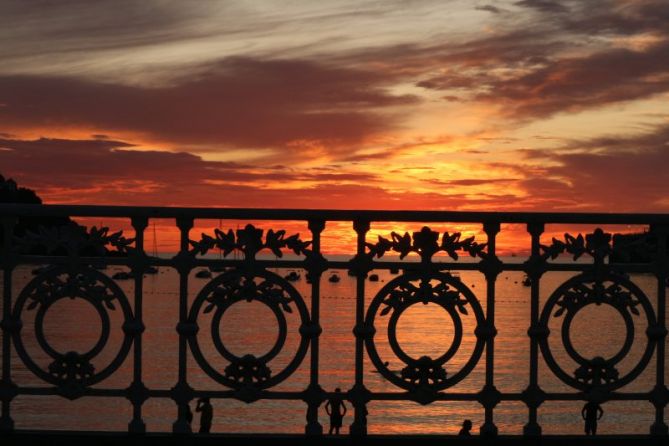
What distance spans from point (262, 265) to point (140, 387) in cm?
126

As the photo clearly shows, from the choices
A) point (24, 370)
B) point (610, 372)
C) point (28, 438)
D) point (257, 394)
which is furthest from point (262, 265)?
point (24, 370)

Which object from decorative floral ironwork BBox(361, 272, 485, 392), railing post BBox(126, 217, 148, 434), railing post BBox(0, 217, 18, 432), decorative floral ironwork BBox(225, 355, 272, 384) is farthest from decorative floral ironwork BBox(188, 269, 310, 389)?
railing post BBox(0, 217, 18, 432)

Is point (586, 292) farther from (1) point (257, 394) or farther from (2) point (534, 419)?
(1) point (257, 394)

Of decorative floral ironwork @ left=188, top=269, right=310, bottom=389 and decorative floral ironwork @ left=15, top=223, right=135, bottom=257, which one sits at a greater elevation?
decorative floral ironwork @ left=15, top=223, right=135, bottom=257

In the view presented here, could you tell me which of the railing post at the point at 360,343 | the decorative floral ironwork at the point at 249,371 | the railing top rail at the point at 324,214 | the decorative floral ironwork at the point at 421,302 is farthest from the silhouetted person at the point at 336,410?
the railing top rail at the point at 324,214

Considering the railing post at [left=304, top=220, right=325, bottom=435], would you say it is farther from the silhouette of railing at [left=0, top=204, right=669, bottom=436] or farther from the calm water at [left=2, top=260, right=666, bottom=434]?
the calm water at [left=2, top=260, right=666, bottom=434]

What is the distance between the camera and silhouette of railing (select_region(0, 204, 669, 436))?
21.5 feet

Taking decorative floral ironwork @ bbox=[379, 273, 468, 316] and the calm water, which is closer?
decorative floral ironwork @ bbox=[379, 273, 468, 316]

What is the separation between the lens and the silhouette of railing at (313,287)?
6.56 metres

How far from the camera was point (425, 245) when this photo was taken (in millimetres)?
6621

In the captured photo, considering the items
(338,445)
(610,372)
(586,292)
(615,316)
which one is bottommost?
(615,316)

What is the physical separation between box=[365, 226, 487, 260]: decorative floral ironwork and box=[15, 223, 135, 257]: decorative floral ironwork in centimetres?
171

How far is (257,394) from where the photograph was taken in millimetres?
6691

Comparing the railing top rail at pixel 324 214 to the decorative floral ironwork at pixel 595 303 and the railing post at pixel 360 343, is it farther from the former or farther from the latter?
the decorative floral ironwork at pixel 595 303
